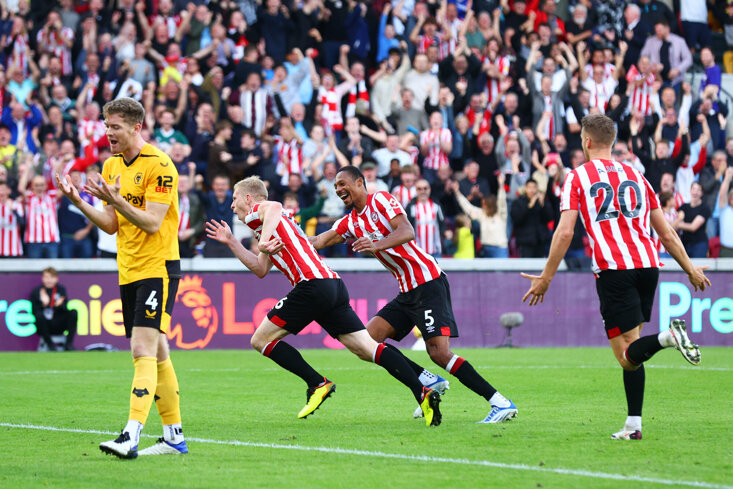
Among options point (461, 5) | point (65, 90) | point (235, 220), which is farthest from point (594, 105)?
point (65, 90)

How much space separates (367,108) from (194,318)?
17.3 ft

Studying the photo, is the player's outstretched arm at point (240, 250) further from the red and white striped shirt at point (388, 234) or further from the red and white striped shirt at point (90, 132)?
the red and white striped shirt at point (90, 132)

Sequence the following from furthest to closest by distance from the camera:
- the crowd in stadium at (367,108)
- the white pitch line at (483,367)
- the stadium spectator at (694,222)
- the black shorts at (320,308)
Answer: the stadium spectator at (694,222) → the crowd in stadium at (367,108) → the white pitch line at (483,367) → the black shorts at (320,308)

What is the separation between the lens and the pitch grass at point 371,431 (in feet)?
21.0

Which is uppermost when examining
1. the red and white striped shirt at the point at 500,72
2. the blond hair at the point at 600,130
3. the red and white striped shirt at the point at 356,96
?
the red and white striped shirt at the point at 500,72

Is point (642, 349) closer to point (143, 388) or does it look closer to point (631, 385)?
point (631, 385)

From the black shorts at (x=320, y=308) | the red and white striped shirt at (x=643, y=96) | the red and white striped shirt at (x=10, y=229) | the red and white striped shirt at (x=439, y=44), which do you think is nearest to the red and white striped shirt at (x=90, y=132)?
the red and white striped shirt at (x=10, y=229)

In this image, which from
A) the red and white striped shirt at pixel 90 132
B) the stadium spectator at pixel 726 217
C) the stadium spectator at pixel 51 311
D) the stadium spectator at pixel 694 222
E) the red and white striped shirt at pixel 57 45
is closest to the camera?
the stadium spectator at pixel 51 311

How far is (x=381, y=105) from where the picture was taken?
2158 cm

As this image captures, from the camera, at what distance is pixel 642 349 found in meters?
7.64

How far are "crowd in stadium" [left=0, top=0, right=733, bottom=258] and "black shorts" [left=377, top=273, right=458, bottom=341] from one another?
8.95m

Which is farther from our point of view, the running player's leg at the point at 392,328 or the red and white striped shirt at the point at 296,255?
the running player's leg at the point at 392,328

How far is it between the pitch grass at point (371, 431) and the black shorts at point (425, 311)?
0.73 metres

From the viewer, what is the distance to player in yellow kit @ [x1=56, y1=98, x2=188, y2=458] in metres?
7.15
